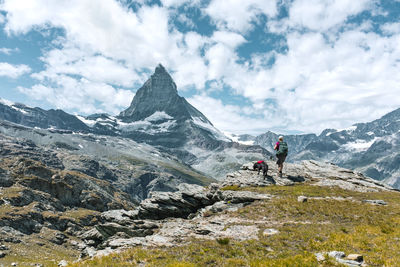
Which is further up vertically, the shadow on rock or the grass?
the shadow on rock

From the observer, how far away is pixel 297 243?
18.0 meters

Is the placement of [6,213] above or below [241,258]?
below

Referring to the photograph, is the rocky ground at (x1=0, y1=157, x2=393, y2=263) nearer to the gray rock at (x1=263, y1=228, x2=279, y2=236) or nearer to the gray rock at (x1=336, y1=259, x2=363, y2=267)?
the gray rock at (x1=263, y1=228, x2=279, y2=236)

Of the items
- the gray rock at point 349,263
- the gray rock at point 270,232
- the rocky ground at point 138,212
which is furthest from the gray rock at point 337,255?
the rocky ground at point 138,212

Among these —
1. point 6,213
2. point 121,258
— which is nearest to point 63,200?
point 6,213

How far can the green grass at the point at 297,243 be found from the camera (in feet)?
47.8

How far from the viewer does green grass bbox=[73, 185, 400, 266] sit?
14.6 metres

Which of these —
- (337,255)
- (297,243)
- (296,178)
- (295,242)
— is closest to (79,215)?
(296,178)

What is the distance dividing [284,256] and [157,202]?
22180mm

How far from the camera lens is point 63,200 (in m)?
125

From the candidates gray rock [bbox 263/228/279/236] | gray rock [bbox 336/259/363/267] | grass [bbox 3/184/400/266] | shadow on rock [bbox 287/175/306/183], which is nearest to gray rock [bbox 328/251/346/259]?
gray rock [bbox 336/259/363/267]

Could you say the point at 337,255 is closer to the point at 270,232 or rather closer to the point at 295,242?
the point at 295,242

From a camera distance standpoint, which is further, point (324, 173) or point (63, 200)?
point (63, 200)

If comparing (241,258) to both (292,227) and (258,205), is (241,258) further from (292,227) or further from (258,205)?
(258,205)
